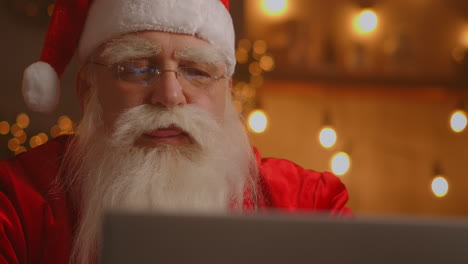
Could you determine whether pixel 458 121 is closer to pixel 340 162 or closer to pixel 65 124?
pixel 340 162

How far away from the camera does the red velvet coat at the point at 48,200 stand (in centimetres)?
106

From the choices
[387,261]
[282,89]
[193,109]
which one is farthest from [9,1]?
[387,261]

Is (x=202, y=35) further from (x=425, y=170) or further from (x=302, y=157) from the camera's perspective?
(x=425, y=170)

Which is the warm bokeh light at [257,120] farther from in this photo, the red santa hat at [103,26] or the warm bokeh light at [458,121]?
the red santa hat at [103,26]

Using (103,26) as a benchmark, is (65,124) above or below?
below

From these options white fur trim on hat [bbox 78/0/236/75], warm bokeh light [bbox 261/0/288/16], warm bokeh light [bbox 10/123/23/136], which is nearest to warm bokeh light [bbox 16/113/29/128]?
warm bokeh light [bbox 10/123/23/136]

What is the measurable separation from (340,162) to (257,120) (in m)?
0.54

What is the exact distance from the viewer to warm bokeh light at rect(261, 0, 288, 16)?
3051mm

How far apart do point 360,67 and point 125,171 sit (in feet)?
7.15

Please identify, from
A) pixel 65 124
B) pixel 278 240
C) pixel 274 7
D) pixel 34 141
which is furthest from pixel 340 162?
pixel 278 240

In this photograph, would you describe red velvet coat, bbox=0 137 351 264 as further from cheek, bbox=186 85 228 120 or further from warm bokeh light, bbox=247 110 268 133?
warm bokeh light, bbox=247 110 268 133

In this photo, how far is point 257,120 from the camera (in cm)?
280

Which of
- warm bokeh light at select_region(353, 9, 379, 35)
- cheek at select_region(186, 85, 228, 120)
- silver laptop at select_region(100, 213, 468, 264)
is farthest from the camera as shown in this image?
warm bokeh light at select_region(353, 9, 379, 35)

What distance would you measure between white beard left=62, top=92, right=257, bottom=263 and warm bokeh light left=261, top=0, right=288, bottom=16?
196cm
